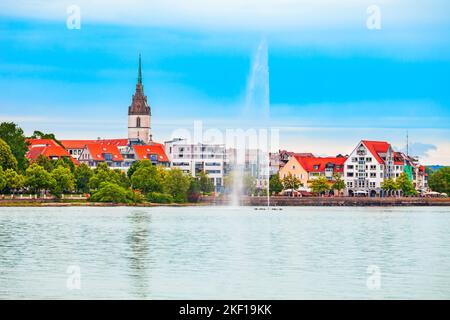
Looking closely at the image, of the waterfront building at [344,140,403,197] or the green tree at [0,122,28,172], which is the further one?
the waterfront building at [344,140,403,197]

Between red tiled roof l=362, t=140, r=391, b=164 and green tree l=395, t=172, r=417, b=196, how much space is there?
392 cm

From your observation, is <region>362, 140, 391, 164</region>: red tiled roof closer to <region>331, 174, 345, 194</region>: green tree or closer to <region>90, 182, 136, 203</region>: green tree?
<region>331, 174, 345, 194</region>: green tree

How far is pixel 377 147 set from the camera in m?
135

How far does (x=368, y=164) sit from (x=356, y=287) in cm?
10812

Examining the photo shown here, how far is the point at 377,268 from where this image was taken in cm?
3180

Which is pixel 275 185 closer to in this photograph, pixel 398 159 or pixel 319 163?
pixel 319 163

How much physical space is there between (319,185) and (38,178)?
152 ft

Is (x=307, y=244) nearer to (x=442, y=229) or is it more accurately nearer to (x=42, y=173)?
(x=442, y=229)

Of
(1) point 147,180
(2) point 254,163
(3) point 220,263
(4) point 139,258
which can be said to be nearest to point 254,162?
(2) point 254,163

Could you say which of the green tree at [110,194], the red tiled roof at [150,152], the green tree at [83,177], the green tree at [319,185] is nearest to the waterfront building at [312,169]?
the green tree at [319,185]

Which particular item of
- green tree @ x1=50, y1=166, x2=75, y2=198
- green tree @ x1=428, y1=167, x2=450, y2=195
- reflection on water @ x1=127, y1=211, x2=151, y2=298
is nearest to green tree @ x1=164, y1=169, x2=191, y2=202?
green tree @ x1=50, y1=166, x2=75, y2=198

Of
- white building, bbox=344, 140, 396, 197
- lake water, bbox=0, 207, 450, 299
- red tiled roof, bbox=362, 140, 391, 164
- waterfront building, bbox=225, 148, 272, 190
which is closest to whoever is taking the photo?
lake water, bbox=0, 207, 450, 299

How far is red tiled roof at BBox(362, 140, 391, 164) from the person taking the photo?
134 m
